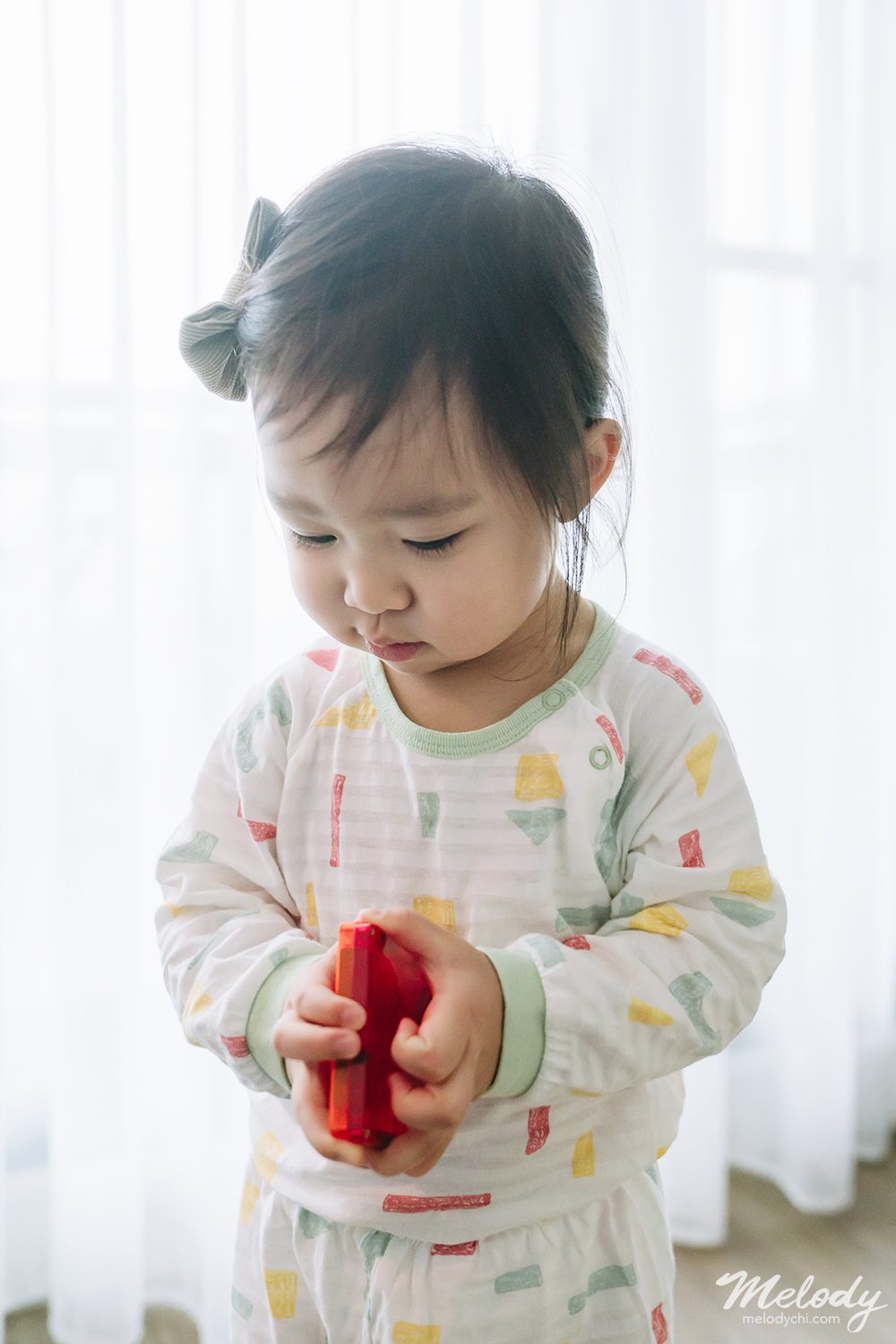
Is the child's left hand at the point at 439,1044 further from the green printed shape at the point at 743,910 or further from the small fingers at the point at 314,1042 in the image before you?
the green printed shape at the point at 743,910

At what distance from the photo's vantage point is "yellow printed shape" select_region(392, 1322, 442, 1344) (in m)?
0.63

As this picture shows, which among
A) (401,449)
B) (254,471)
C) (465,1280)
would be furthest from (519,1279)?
(254,471)

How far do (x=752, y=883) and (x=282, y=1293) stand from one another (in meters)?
0.39

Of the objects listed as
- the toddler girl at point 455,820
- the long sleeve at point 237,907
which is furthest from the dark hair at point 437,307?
the long sleeve at point 237,907

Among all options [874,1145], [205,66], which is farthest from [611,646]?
[874,1145]

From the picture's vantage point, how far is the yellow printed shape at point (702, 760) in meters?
0.66

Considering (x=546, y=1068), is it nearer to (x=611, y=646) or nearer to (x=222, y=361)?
(x=611, y=646)

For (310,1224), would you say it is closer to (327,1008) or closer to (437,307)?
(327,1008)

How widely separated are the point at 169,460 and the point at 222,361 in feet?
1.76

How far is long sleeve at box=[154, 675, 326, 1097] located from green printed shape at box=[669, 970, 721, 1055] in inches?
8.5

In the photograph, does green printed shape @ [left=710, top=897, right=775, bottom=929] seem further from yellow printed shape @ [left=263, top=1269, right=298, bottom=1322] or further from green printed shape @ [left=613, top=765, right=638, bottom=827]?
yellow printed shape @ [left=263, top=1269, right=298, bottom=1322]

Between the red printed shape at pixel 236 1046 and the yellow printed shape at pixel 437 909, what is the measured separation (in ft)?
0.41

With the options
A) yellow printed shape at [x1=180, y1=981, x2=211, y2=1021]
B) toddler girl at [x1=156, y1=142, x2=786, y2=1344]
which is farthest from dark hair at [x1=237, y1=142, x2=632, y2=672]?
yellow printed shape at [x1=180, y1=981, x2=211, y2=1021]

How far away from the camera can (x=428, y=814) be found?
0.68m
